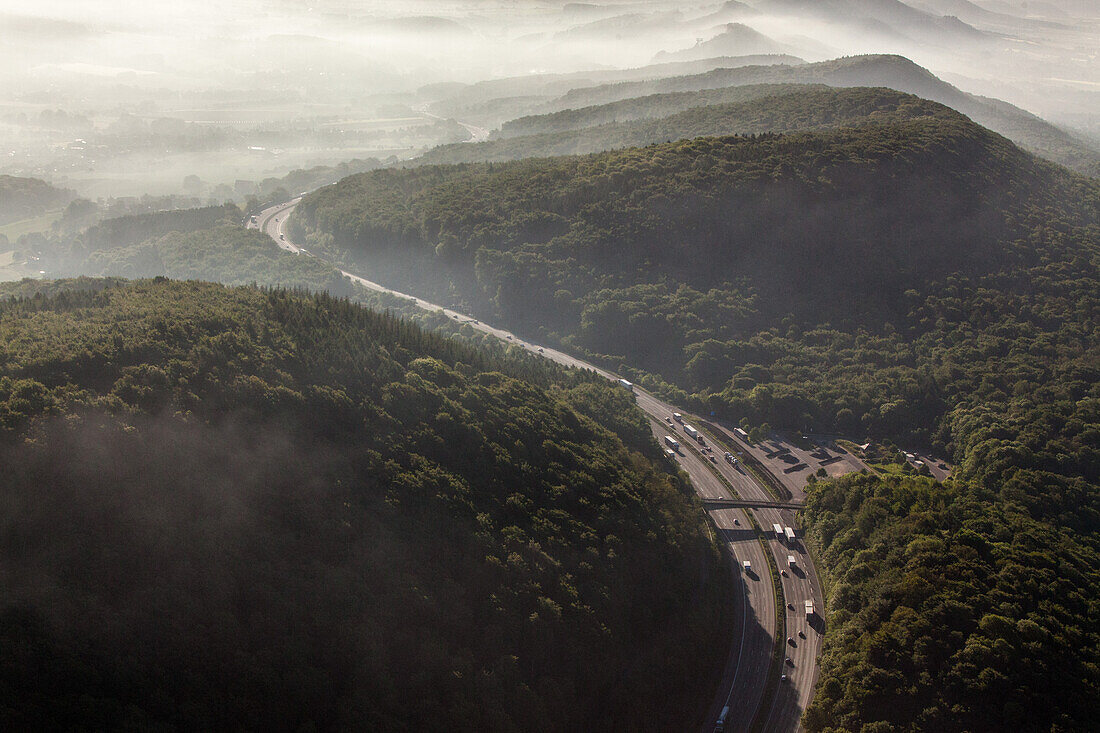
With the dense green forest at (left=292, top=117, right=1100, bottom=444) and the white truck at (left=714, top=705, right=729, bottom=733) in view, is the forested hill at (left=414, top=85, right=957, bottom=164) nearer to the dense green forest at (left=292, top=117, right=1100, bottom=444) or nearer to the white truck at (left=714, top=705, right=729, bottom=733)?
the dense green forest at (left=292, top=117, right=1100, bottom=444)

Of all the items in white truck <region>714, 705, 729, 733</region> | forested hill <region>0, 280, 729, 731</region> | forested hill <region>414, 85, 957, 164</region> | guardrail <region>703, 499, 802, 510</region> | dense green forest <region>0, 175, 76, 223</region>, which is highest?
forested hill <region>414, 85, 957, 164</region>

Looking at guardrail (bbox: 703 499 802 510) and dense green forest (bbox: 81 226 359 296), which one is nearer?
guardrail (bbox: 703 499 802 510)

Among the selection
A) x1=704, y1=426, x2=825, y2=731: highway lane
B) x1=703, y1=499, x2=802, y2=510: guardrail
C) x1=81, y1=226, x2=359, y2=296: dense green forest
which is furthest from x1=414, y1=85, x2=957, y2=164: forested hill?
x1=704, y1=426, x2=825, y2=731: highway lane

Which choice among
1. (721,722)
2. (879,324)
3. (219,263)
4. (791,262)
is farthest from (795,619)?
(219,263)

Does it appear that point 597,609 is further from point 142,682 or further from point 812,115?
point 812,115

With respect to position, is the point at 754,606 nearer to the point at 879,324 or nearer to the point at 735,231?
the point at 879,324

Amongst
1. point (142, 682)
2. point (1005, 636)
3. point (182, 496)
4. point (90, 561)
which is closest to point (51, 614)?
point (90, 561)
